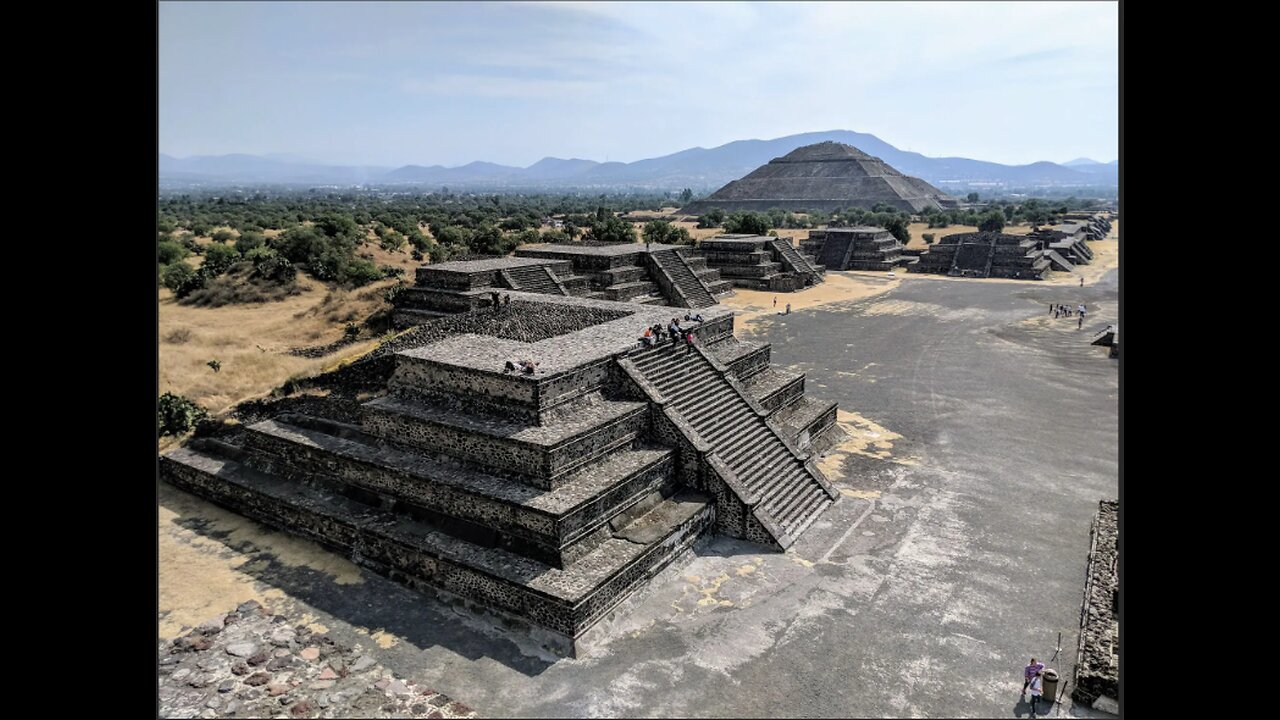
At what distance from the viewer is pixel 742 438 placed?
603 inches

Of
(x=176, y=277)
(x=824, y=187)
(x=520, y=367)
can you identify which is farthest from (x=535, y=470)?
(x=824, y=187)

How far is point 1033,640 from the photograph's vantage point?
34.2ft

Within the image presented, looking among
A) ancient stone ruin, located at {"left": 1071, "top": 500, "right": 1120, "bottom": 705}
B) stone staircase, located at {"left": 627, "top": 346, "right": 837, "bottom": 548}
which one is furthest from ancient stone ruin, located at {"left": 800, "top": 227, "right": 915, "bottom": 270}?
ancient stone ruin, located at {"left": 1071, "top": 500, "right": 1120, "bottom": 705}

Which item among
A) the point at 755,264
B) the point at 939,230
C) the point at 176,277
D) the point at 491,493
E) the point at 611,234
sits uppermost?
the point at 939,230

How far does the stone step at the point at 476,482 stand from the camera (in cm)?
1127

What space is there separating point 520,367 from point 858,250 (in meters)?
49.6

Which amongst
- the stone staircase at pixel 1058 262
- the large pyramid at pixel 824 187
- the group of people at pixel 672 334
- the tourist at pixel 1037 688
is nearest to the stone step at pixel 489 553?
the group of people at pixel 672 334

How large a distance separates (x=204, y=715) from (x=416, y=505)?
4.45m

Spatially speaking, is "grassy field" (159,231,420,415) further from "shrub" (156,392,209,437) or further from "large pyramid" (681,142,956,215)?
"large pyramid" (681,142,956,215)

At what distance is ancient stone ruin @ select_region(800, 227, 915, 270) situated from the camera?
57.0 meters

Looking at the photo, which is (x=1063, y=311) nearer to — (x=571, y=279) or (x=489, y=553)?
(x=571, y=279)

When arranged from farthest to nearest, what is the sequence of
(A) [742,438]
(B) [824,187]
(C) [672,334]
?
(B) [824,187]
(C) [672,334]
(A) [742,438]
